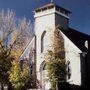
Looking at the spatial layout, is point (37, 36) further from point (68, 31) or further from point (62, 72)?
point (62, 72)

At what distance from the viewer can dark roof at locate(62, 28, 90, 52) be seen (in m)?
56.2

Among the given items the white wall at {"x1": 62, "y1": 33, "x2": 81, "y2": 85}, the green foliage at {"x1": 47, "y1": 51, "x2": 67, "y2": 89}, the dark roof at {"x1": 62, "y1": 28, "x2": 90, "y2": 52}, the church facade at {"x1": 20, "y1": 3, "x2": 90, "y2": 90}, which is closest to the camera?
the green foliage at {"x1": 47, "y1": 51, "x2": 67, "y2": 89}

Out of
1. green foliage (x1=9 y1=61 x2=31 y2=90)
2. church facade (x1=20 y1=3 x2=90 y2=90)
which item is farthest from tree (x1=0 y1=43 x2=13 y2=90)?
green foliage (x1=9 y1=61 x2=31 y2=90)

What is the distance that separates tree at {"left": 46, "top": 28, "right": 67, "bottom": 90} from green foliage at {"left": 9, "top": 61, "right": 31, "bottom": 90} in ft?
15.7

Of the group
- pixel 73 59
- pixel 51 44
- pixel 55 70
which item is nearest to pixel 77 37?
pixel 51 44

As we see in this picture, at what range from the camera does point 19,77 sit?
57.6m

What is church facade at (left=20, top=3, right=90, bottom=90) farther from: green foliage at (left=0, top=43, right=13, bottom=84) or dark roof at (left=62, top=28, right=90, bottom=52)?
green foliage at (left=0, top=43, right=13, bottom=84)

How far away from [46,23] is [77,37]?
5.14m

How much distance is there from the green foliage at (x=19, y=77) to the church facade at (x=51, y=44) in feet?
5.46

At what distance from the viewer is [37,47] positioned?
59875 mm

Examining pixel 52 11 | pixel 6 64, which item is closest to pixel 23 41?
pixel 6 64

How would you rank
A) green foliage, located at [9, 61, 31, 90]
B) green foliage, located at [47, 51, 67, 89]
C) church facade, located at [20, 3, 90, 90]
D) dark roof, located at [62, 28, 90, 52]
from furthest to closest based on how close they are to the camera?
green foliage, located at [9, 61, 31, 90]
dark roof, located at [62, 28, 90, 52]
church facade, located at [20, 3, 90, 90]
green foliage, located at [47, 51, 67, 89]

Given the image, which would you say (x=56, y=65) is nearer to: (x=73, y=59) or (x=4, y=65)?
(x=73, y=59)

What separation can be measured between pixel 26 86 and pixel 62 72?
6551 millimetres
